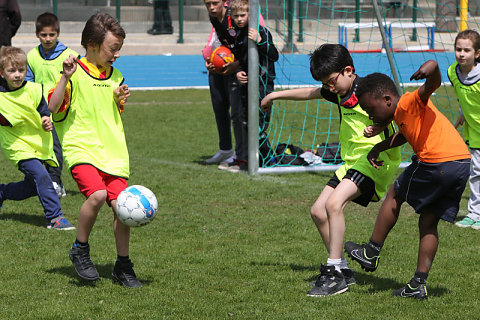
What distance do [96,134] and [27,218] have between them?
247 centimetres

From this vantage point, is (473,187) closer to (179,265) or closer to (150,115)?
(179,265)

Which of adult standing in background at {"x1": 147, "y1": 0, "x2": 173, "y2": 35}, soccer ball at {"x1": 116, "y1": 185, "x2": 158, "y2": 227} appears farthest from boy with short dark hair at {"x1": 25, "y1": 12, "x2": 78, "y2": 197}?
adult standing in background at {"x1": 147, "y1": 0, "x2": 173, "y2": 35}

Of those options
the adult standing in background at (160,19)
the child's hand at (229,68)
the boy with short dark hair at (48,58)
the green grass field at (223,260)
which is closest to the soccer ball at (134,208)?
the green grass field at (223,260)

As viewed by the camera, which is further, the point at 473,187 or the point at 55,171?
the point at 55,171

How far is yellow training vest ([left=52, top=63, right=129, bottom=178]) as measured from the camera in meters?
5.11

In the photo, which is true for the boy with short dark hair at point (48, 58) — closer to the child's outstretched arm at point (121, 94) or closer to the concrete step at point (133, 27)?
the child's outstretched arm at point (121, 94)

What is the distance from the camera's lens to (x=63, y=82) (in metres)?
4.95

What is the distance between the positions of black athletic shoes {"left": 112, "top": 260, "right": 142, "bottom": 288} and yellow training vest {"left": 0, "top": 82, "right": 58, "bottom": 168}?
2.18 metres

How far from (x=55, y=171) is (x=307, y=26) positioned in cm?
1926

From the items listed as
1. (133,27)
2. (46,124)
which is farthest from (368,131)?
(133,27)

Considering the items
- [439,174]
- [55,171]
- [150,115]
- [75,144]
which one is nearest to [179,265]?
[75,144]

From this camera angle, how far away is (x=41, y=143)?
6.98 metres

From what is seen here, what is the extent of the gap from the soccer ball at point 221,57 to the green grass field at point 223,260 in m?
1.38

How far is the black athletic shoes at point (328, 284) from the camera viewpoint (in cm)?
491
